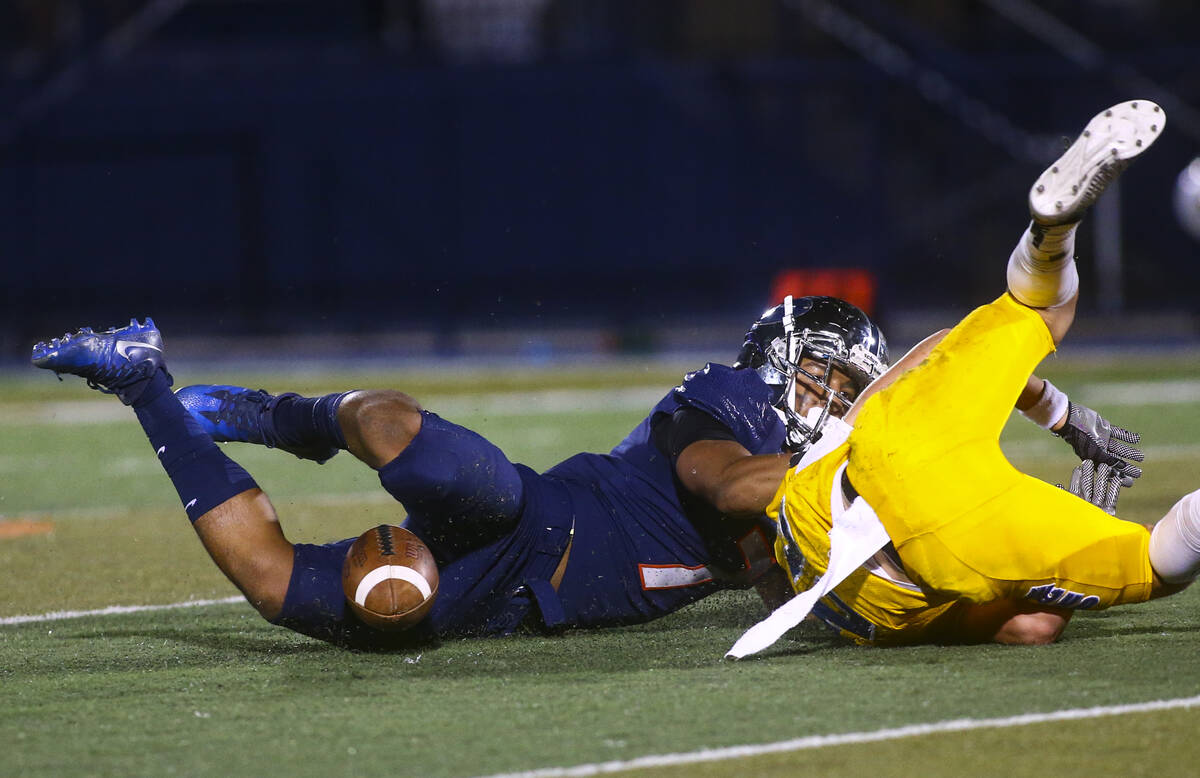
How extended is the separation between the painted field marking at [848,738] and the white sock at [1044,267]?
1.00 m

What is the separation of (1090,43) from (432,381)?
8.75 meters

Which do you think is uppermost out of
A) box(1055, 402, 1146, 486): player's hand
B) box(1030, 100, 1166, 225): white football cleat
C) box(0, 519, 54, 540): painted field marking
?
box(1030, 100, 1166, 225): white football cleat

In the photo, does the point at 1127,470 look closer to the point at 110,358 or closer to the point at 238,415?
the point at 238,415

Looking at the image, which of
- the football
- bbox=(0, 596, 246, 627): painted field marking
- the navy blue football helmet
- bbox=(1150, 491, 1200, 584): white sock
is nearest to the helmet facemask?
the navy blue football helmet

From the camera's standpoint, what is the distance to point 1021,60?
18.4 m

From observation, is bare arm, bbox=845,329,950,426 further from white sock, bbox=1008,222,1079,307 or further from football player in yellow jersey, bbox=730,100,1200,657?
white sock, bbox=1008,222,1079,307

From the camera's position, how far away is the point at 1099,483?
417 centimetres

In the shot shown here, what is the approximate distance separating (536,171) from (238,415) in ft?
47.6

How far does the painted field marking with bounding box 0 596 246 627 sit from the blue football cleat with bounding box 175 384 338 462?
752 millimetres

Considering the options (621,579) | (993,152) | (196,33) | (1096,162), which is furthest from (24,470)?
(993,152)

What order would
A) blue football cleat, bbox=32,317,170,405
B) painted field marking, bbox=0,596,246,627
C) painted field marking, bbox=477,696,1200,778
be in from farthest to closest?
→ 1. painted field marking, bbox=0,596,246,627
2. blue football cleat, bbox=32,317,170,405
3. painted field marking, bbox=477,696,1200,778

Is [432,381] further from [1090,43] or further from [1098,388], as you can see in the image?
Answer: [1090,43]

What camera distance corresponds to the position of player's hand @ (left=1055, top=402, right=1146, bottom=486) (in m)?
4.14

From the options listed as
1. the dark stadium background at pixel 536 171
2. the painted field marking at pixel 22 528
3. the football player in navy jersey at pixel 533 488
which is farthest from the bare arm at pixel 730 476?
the dark stadium background at pixel 536 171
